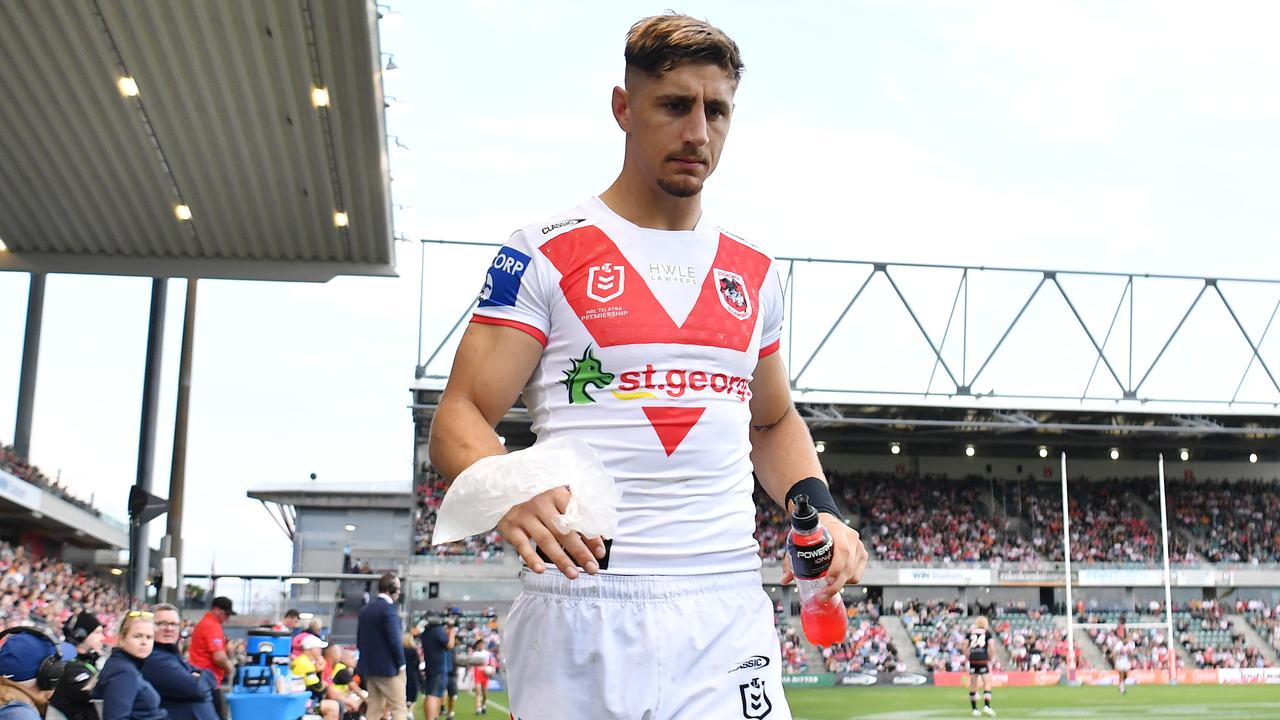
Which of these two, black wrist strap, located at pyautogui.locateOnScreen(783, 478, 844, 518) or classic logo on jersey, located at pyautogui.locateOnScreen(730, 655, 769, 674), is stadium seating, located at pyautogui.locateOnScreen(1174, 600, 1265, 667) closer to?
black wrist strap, located at pyautogui.locateOnScreen(783, 478, 844, 518)

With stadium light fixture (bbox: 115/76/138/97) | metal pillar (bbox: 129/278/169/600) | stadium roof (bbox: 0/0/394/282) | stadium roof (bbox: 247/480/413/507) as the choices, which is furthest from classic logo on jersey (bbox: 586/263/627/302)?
stadium roof (bbox: 247/480/413/507)

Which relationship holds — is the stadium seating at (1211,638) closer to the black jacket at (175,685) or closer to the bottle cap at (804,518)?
the black jacket at (175,685)

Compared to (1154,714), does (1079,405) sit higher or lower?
higher

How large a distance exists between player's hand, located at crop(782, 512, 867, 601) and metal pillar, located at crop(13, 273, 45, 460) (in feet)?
114

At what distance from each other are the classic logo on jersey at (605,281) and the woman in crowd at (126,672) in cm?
601

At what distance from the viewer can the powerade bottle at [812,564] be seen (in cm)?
246

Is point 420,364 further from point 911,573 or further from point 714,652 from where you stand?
point 714,652

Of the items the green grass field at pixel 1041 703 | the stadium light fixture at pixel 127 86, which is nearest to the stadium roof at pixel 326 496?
the green grass field at pixel 1041 703

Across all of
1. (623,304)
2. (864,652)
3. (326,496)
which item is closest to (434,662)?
(623,304)

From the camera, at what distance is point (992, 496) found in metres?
47.7

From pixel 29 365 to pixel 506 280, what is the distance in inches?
1362

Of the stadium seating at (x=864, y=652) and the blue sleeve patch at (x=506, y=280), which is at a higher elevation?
the blue sleeve patch at (x=506, y=280)

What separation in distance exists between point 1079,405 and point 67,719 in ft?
128

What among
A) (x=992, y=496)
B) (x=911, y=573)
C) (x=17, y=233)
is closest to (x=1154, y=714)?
(x=911, y=573)
